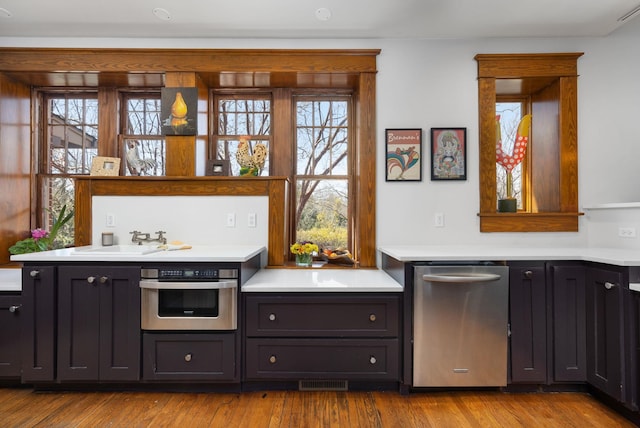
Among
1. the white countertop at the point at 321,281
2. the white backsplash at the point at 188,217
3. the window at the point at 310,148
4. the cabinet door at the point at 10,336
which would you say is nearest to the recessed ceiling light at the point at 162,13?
the window at the point at 310,148

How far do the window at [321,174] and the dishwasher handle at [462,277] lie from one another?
107 centimetres

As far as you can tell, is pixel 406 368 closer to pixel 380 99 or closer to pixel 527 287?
pixel 527 287

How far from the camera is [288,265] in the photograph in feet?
9.01

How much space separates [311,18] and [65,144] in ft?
8.10

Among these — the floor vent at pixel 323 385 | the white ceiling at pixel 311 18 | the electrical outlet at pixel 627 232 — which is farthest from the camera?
the electrical outlet at pixel 627 232

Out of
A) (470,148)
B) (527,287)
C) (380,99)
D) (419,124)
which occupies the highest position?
(380,99)

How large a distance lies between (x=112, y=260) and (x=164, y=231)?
69 cm

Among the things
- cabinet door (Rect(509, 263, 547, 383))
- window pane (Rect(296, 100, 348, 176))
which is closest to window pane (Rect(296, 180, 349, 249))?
window pane (Rect(296, 100, 348, 176))

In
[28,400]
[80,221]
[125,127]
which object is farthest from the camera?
[125,127]

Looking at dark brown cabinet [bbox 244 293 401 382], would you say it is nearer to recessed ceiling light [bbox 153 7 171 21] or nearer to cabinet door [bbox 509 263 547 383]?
cabinet door [bbox 509 263 547 383]

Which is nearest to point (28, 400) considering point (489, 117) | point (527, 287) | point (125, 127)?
point (125, 127)

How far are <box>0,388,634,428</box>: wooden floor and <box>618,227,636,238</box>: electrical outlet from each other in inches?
47.2

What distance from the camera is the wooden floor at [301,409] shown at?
181 centimetres

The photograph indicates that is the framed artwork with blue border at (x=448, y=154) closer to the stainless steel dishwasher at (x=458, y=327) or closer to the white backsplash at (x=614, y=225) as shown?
the stainless steel dishwasher at (x=458, y=327)
